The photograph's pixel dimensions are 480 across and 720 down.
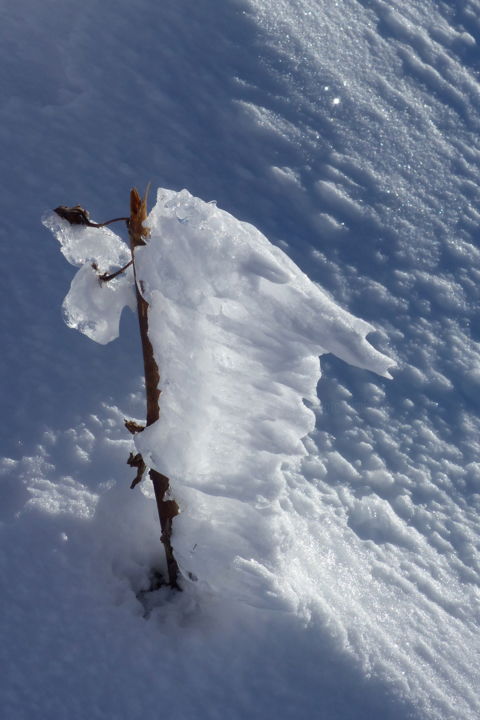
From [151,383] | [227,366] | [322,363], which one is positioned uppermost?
[227,366]

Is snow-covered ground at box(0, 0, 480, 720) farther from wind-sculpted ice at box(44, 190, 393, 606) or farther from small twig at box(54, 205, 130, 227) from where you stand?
small twig at box(54, 205, 130, 227)

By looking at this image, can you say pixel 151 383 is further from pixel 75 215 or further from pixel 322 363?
pixel 322 363

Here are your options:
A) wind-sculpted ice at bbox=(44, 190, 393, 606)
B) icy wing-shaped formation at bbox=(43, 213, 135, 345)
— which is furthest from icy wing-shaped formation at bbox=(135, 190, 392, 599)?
icy wing-shaped formation at bbox=(43, 213, 135, 345)

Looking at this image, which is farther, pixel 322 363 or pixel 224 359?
pixel 322 363

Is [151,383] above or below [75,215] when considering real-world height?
below

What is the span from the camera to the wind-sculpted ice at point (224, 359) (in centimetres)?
113

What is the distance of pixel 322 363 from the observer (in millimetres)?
2146

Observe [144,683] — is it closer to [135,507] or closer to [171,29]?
[135,507]

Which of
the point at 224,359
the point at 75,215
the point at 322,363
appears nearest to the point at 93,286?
the point at 75,215

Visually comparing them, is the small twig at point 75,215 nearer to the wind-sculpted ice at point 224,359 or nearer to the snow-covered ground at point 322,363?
the wind-sculpted ice at point 224,359

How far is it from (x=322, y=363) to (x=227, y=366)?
98 centimetres

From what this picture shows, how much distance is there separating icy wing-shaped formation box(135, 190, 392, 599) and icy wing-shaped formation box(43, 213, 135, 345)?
0.11m

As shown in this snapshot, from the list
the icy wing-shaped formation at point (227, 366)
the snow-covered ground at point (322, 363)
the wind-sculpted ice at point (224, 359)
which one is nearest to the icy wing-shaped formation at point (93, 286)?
the wind-sculpted ice at point (224, 359)

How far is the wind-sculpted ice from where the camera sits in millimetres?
1131
